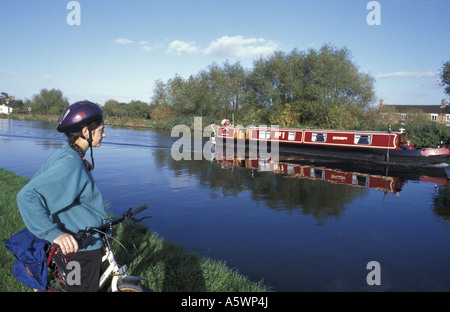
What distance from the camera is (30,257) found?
2.44 metres

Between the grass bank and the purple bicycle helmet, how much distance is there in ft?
6.14

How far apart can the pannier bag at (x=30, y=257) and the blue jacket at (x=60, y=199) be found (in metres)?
0.29

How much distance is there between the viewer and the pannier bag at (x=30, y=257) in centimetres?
244

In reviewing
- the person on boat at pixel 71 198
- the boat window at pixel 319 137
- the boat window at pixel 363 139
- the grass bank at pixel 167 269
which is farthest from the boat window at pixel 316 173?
the person on boat at pixel 71 198

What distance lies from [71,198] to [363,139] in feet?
72.4

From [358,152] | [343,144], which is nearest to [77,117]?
[358,152]

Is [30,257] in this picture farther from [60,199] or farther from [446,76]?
[446,76]

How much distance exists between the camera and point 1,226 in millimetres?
6008

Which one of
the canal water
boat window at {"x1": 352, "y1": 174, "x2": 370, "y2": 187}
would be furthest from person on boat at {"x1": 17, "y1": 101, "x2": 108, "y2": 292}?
boat window at {"x1": 352, "y1": 174, "x2": 370, "y2": 187}

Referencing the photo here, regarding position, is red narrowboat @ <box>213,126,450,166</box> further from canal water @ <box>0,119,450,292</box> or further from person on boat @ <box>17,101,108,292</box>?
person on boat @ <box>17,101,108,292</box>

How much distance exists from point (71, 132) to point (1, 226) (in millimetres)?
4769

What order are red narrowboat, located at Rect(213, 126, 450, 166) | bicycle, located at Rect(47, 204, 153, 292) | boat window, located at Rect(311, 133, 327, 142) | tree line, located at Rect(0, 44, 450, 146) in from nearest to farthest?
bicycle, located at Rect(47, 204, 153, 292) → red narrowboat, located at Rect(213, 126, 450, 166) → boat window, located at Rect(311, 133, 327, 142) → tree line, located at Rect(0, 44, 450, 146)

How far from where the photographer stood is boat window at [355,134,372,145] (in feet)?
70.4
